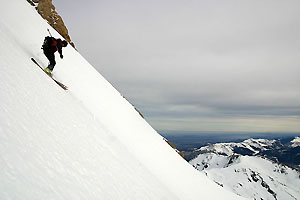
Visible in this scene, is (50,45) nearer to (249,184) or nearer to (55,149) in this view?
(55,149)

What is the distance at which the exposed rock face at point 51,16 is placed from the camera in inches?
990

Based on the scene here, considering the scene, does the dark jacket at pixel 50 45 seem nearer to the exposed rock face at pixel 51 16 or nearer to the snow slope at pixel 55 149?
the snow slope at pixel 55 149

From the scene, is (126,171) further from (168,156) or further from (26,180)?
(168,156)

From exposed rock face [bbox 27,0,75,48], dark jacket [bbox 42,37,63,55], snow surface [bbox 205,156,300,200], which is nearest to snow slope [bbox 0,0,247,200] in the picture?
dark jacket [bbox 42,37,63,55]

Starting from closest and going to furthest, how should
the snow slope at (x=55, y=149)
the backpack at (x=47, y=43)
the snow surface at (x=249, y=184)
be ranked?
the snow slope at (x=55, y=149)
the backpack at (x=47, y=43)
the snow surface at (x=249, y=184)

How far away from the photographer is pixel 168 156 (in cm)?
1270

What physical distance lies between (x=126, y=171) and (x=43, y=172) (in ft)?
11.6

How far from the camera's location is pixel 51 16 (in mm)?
25797

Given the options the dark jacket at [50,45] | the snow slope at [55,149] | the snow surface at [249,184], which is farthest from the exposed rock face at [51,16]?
the snow surface at [249,184]

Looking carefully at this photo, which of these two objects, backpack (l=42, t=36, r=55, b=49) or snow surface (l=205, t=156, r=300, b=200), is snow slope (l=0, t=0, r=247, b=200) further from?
snow surface (l=205, t=156, r=300, b=200)

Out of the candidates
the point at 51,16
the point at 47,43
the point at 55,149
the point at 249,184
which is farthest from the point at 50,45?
the point at 249,184

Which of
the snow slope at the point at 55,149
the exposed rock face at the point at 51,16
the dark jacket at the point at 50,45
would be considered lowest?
the snow slope at the point at 55,149

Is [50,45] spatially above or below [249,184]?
above

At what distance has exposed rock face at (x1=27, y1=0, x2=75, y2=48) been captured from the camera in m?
25.2
